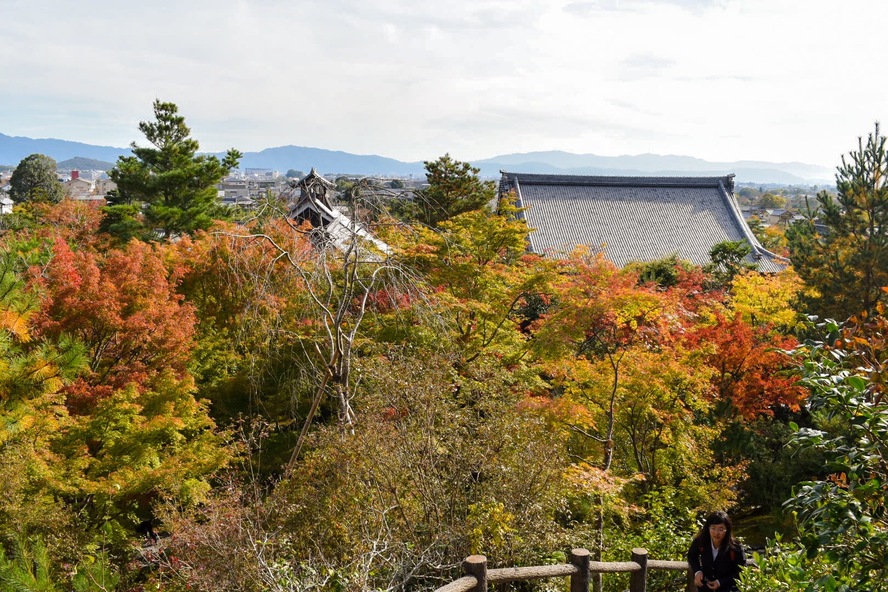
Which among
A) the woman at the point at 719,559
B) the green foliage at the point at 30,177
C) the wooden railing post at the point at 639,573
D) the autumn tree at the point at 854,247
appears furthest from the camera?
the green foliage at the point at 30,177

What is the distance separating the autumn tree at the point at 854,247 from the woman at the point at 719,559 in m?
6.72

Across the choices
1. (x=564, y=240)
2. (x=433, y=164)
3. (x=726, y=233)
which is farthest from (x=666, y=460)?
(x=726, y=233)

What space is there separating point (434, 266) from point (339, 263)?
291cm

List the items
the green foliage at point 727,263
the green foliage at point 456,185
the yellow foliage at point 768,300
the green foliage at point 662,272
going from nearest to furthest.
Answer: the yellow foliage at point 768,300, the green foliage at point 727,263, the green foliage at point 662,272, the green foliage at point 456,185

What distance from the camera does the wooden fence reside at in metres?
4.11

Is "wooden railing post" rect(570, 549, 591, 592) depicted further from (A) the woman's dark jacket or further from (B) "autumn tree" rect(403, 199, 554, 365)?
(B) "autumn tree" rect(403, 199, 554, 365)

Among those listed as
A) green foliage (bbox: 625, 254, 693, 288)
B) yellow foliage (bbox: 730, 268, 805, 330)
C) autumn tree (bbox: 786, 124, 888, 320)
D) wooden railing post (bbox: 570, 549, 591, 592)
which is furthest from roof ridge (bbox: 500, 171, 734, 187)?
wooden railing post (bbox: 570, 549, 591, 592)

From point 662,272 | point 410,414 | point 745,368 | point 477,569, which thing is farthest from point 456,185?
point 477,569

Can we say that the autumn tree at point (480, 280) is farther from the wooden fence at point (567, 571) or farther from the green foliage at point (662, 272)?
the green foliage at point (662, 272)

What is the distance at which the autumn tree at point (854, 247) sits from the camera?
9555 millimetres

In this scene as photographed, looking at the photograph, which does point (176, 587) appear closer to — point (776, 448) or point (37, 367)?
point (37, 367)

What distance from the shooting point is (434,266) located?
37.0 ft

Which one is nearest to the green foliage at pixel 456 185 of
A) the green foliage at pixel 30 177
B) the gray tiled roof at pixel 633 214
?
the gray tiled roof at pixel 633 214

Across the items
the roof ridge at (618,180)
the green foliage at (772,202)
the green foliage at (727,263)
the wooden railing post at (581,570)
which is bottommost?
the wooden railing post at (581,570)
